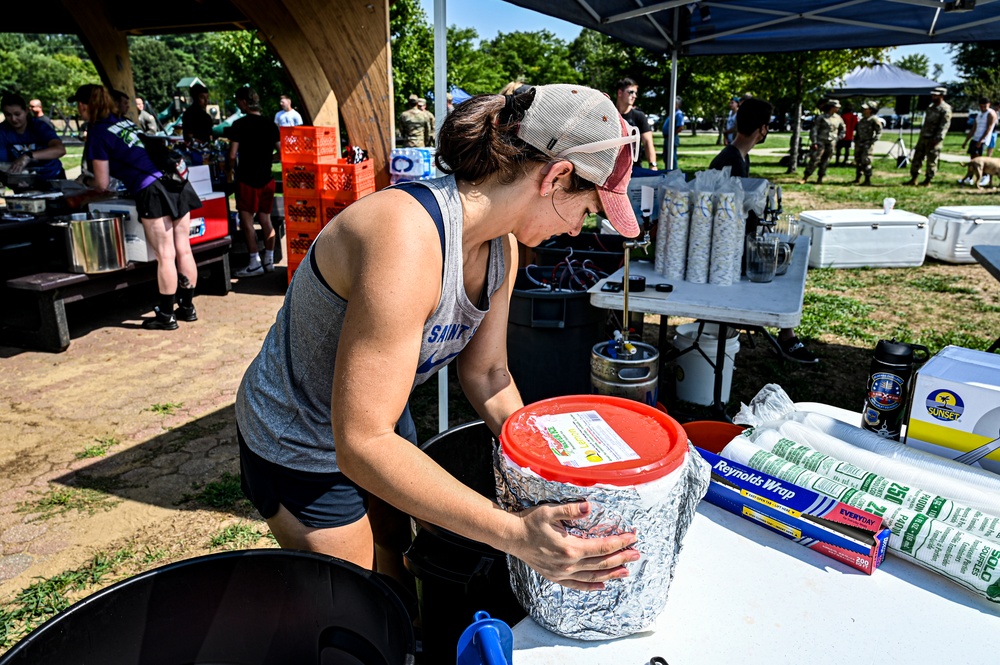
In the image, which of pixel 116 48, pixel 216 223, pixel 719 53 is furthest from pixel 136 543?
pixel 116 48

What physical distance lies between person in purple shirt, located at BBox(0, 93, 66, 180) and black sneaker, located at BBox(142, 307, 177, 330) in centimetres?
267

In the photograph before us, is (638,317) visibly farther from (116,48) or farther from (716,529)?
(116,48)

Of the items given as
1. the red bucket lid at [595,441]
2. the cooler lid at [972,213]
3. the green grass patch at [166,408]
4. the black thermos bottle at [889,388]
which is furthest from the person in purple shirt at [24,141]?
the cooler lid at [972,213]

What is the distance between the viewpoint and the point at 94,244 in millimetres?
5137

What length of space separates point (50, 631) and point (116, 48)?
10.4 metres

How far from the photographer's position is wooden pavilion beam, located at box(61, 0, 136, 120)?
9062mm

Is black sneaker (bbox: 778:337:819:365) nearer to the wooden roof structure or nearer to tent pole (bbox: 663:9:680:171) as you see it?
tent pole (bbox: 663:9:680:171)

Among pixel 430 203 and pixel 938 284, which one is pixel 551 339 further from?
pixel 938 284

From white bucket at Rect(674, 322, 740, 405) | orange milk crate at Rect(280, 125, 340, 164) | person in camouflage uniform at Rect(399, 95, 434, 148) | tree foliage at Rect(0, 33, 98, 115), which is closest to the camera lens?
white bucket at Rect(674, 322, 740, 405)

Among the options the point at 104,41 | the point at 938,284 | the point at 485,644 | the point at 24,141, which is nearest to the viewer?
the point at 485,644

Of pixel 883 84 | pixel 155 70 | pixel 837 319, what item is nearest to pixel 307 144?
pixel 837 319

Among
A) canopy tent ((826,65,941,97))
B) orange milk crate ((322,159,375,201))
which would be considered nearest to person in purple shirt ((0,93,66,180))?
orange milk crate ((322,159,375,201))

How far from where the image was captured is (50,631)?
1110mm

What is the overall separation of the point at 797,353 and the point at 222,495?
396 cm
